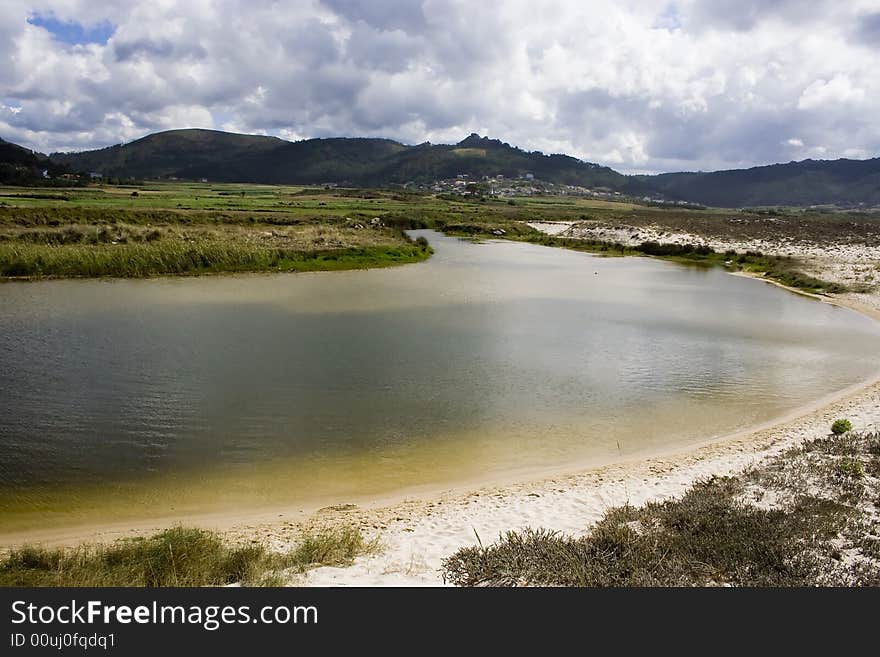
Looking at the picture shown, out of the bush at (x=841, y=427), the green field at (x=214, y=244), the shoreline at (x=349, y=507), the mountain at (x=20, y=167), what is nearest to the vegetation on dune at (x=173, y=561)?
the shoreline at (x=349, y=507)

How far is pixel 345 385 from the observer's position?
1761 centimetres

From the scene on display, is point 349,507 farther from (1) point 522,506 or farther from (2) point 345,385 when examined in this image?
(2) point 345,385

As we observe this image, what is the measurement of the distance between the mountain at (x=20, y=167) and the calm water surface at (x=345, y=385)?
9596cm

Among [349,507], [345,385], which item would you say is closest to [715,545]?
[349,507]

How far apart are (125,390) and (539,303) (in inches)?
907

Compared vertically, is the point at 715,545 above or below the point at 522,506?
above

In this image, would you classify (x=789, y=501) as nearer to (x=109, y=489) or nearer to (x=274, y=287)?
(x=109, y=489)

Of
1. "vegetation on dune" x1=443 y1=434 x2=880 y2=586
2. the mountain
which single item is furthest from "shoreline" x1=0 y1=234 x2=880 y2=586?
the mountain

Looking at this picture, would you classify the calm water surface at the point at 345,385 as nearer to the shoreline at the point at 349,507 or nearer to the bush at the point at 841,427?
the shoreline at the point at 349,507

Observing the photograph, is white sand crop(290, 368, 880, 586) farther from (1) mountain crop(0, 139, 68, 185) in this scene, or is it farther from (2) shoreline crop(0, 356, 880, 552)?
(1) mountain crop(0, 139, 68, 185)

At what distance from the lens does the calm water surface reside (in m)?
12.1

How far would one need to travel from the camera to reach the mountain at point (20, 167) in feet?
351

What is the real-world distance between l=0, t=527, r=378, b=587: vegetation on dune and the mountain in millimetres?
122205

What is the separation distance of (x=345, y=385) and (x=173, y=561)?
987 cm
